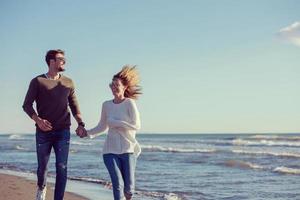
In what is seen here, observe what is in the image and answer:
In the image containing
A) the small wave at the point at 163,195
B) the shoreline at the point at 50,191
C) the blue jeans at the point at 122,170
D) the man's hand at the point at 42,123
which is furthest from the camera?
the small wave at the point at 163,195

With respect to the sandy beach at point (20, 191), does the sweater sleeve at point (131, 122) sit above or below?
above

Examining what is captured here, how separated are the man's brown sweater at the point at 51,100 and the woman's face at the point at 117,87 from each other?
51cm

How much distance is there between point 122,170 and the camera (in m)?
5.47

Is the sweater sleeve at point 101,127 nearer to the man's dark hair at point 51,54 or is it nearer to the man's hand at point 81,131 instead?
the man's hand at point 81,131

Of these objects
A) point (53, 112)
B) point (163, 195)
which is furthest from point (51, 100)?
point (163, 195)

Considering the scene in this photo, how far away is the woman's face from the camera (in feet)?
18.1

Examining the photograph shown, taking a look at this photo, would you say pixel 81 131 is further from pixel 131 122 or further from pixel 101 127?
pixel 131 122

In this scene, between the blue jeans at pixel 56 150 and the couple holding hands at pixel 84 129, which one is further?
the blue jeans at pixel 56 150

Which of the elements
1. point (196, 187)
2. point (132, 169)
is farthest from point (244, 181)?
point (132, 169)

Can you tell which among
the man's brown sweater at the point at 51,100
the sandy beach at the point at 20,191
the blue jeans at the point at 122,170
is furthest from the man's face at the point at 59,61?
the sandy beach at the point at 20,191

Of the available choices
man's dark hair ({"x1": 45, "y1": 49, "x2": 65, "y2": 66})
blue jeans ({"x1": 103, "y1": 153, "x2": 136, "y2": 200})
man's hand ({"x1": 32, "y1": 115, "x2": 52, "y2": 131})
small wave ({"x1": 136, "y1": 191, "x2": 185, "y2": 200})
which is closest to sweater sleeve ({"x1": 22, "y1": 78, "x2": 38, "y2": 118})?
man's hand ({"x1": 32, "y1": 115, "x2": 52, "y2": 131})

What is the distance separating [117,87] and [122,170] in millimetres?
926

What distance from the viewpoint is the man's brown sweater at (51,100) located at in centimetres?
542

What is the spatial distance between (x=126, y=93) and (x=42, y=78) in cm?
96
